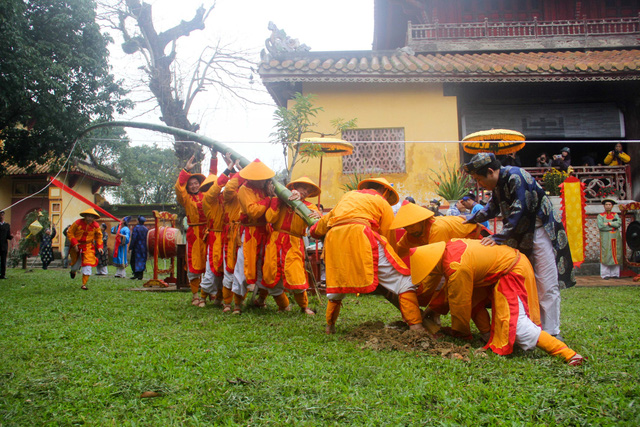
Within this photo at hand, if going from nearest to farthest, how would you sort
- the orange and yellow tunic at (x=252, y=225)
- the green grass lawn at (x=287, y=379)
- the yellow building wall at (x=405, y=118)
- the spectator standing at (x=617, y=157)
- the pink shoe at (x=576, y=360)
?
the green grass lawn at (x=287, y=379) < the pink shoe at (x=576, y=360) < the orange and yellow tunic at (x=252, y=225) < the spectator standing at (x=617, y=157) < the yellow building wall at (x=405, y=118)

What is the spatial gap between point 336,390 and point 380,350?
0.99 m

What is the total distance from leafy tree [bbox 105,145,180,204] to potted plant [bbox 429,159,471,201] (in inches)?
687

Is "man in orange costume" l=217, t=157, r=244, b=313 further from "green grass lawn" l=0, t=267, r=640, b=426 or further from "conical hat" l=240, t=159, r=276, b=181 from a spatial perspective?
"green grass lawn" l=0, t=267, r=640, b=426

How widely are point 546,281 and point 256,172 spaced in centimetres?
333

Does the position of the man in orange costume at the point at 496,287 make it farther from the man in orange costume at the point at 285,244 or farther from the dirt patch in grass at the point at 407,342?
the man in orange costume at the point at 285,244

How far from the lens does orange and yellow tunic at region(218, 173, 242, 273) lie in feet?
19.7

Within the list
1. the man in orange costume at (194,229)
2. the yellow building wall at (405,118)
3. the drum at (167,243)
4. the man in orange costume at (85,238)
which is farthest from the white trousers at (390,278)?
the man in orange costume at (85,238)

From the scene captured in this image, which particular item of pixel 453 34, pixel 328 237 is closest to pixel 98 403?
pixel 328 237

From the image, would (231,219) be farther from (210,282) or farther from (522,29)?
(522,29)

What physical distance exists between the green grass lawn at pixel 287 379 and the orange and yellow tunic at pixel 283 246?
741mm

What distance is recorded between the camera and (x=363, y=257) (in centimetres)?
425

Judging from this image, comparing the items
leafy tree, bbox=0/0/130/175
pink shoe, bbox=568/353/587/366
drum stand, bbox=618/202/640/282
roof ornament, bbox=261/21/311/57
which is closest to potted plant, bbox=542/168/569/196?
drum stand, bbox=618/202/640/282

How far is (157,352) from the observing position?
390 cm

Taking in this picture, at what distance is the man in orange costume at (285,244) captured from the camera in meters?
5.58
